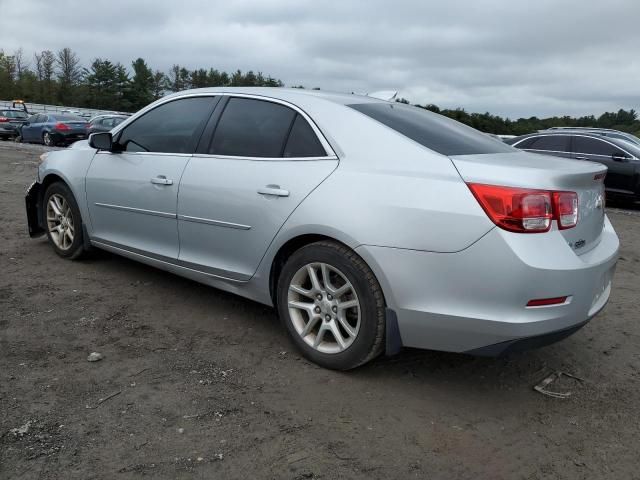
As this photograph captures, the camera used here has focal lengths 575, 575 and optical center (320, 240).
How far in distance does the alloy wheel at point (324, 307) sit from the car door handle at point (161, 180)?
128 cm

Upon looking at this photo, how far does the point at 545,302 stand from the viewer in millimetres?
2688

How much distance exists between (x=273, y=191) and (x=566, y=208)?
1578 millimetres

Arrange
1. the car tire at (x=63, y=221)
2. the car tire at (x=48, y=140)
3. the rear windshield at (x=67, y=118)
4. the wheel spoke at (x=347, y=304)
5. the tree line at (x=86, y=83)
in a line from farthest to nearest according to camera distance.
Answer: the tree line at (x=86, y=83) < the rear windshield at (x=67, y=118) < the car tire at (x=48, y=140) < the car tire at (x=63, y=221) < the wheel spoke at (x=347, y=304)

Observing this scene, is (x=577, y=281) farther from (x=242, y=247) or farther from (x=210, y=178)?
(x=210, y=178)

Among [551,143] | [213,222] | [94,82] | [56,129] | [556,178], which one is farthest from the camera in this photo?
[94,82]

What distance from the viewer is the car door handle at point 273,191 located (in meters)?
3.31

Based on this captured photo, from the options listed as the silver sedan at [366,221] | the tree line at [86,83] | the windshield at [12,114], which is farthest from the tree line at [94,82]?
the silver sedan at [366,221]

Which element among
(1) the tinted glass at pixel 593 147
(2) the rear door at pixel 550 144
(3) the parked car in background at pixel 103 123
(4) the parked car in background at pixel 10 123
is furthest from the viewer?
(4) the parked car in background at pixel 10 123

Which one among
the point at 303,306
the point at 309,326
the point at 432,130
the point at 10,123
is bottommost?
the point at 309,326

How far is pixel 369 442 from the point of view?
260cm

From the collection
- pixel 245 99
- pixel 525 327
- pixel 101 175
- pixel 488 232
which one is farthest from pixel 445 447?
pixel 101 175

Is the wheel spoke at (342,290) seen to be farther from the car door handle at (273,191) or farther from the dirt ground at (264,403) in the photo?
the car door handle at (273,191)

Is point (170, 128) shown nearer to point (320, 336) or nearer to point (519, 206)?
point (320, 336)

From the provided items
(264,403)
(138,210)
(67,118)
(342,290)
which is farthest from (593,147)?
(67,118)
